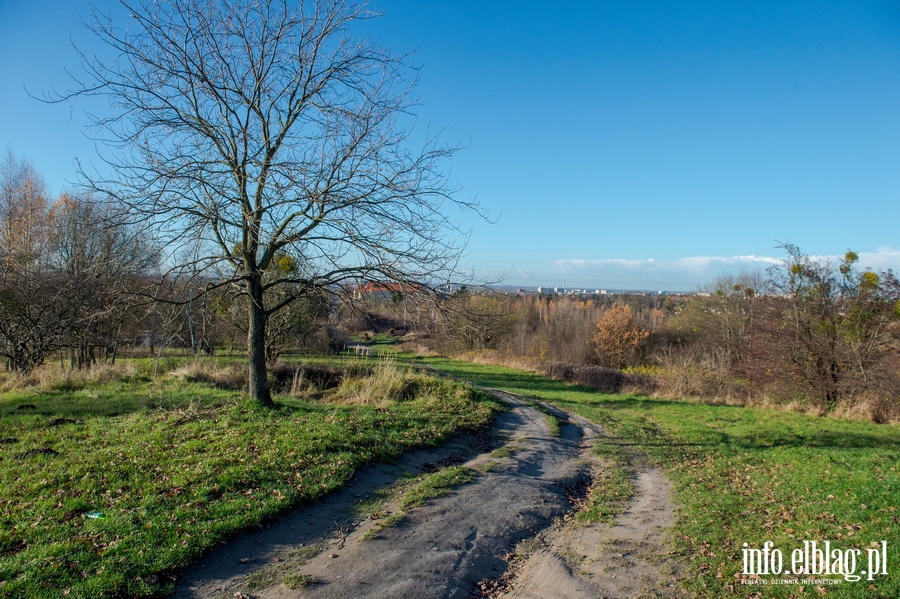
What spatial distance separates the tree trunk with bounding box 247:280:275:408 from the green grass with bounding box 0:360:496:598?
34cm

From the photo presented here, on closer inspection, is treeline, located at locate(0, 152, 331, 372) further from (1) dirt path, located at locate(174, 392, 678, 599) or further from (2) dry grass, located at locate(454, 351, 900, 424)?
(2) dry grass, located at locate(454, 351, 900, 424)

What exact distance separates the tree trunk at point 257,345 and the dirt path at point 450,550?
418 cm

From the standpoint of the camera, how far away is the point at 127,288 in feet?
29.9

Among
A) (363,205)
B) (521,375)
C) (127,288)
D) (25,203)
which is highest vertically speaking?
(25,203)

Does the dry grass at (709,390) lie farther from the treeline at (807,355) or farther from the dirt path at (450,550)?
the dirt path at (450,550)

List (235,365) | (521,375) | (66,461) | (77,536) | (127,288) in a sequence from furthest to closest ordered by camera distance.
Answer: (521,375) < (235,365) < (127,288) < (66,461) < (77,536)

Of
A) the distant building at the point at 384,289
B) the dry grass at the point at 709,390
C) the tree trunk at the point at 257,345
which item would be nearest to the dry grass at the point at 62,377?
the tree trunk at the point at 257,345

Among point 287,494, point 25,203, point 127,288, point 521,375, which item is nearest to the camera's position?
point 287,494

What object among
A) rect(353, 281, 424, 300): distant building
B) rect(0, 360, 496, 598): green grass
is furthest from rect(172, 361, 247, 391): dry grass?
rect(353, 281, 424, 300): distant building

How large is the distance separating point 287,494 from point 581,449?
6.69 m

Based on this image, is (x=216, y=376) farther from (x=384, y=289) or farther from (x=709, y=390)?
(x=709, y=390)

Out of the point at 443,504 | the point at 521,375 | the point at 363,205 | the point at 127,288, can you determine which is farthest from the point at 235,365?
the point at 521,375

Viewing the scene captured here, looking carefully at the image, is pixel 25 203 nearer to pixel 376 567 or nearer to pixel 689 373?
pixel 376 567

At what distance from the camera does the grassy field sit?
4.80 m
